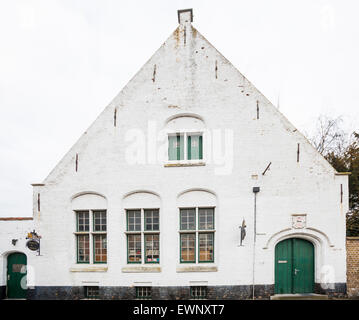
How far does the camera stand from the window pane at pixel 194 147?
1004cm

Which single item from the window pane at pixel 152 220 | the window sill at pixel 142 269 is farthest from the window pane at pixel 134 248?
the window pane at pixel 152 220

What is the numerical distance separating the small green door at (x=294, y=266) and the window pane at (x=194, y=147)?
4.44 meters

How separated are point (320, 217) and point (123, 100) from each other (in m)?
8.52

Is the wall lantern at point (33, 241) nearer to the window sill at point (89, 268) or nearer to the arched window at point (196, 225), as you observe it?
the window sill at point (89, 268)

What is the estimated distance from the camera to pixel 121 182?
993 cm

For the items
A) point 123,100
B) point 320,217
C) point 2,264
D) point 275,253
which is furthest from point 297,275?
point 2,264

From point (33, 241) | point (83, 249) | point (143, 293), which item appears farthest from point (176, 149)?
point (33, 241)

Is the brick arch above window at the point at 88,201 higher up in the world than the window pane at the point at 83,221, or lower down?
higher up

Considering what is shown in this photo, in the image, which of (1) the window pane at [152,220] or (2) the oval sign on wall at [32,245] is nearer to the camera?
(2) the oval sign on wall at [32,245]

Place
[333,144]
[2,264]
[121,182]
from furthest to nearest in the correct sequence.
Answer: [333,144] → [2,264] → [121,182]

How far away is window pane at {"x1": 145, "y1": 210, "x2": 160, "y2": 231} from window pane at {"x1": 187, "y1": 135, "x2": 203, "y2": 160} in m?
2.52

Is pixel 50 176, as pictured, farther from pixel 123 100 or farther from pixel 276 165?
pixel 276 165

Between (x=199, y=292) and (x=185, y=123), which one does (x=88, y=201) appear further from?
(x=199, y=292)

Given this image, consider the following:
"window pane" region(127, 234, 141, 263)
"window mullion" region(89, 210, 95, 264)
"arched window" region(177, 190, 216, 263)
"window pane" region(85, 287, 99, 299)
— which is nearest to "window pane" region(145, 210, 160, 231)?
"window pane" region(127, 234, 141, 263)
